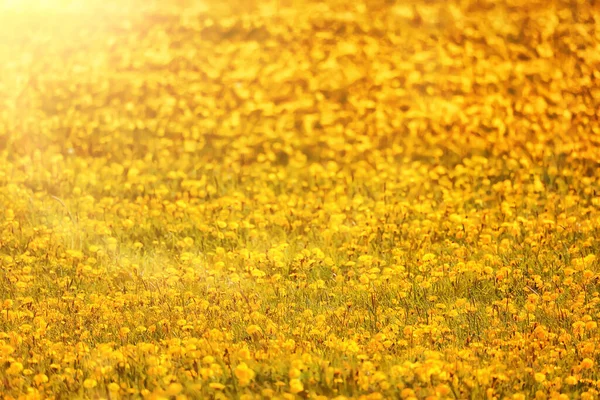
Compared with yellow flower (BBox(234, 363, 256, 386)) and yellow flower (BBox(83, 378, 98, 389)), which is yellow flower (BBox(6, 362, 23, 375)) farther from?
yellow flower (BBox(234, 363, 256, 386))

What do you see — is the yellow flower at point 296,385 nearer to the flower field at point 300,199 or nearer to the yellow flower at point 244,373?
the flower field at point 300,199

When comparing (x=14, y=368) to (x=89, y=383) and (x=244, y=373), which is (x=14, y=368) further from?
(x=244, y=373)

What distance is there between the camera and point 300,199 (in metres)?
8.01

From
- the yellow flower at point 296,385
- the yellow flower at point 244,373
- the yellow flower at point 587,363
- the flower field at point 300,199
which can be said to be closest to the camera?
the yellow flower at point 296,385

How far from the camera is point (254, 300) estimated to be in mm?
5844

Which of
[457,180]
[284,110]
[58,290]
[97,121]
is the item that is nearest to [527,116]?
[457,180]

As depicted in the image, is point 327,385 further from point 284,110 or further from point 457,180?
point 284,110

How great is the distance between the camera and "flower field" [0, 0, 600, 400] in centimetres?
487

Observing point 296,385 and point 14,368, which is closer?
point 296,385

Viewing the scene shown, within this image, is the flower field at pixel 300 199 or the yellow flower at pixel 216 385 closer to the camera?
the yellow flower at pixel 216 385

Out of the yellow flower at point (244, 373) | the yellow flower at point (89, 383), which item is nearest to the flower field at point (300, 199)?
the yellow flower at point (244, 373)

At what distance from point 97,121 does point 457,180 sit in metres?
4.13

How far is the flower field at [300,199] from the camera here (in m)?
4.87

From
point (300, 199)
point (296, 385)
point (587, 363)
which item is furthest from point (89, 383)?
point (300, 199)
